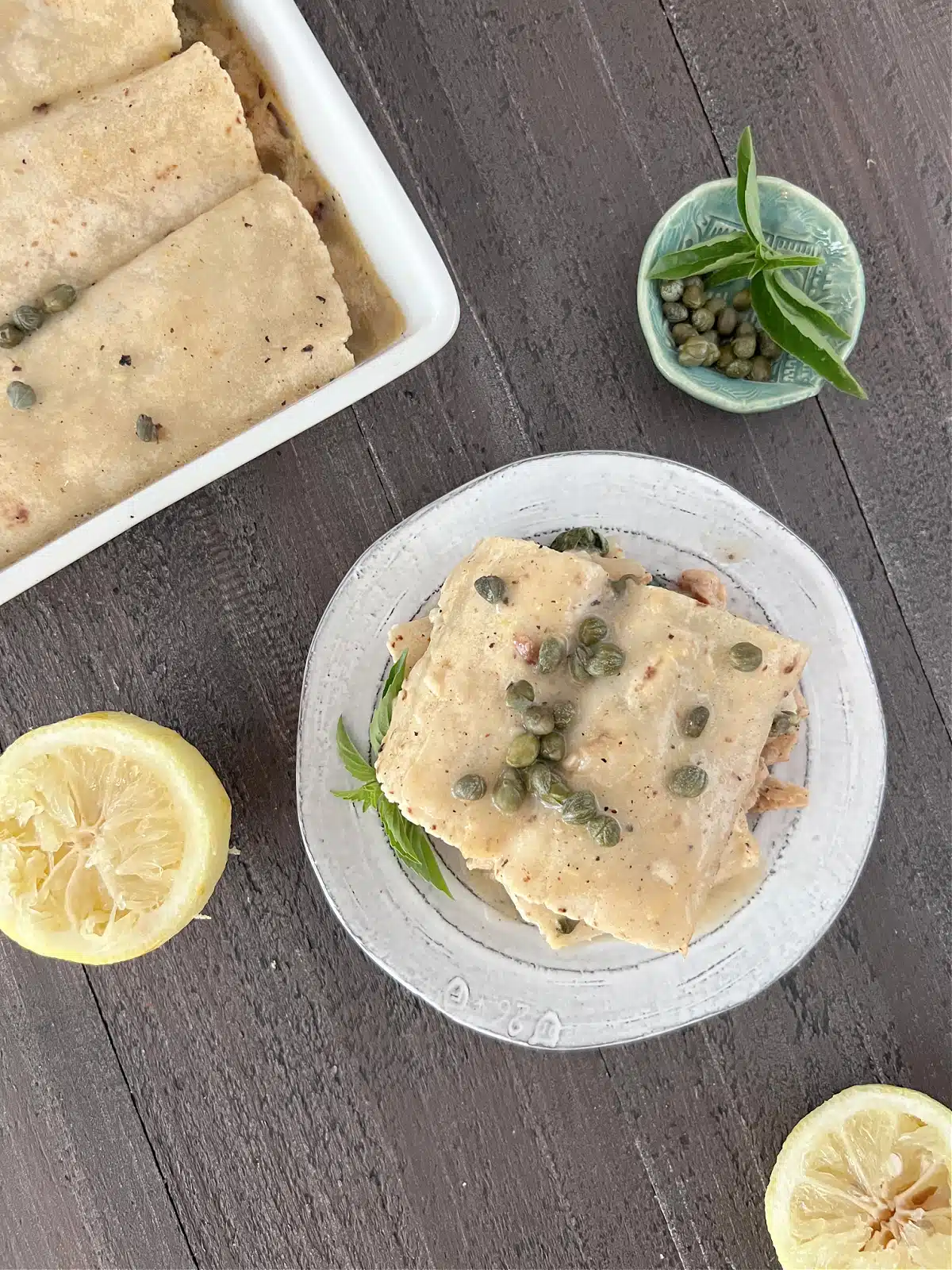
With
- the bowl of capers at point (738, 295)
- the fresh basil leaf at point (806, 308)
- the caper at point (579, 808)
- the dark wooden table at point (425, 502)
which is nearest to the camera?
the caper at point (579, 808)

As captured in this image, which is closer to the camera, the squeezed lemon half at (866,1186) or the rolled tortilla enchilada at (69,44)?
the rolled tortilla enchilada at (69,44)

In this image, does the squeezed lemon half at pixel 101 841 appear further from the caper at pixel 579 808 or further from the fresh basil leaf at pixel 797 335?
the fresh basil leaf at pixel 797 335

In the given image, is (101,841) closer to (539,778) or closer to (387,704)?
(387,704)

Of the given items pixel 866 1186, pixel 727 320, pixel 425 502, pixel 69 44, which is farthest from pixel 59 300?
pixel 866 1186

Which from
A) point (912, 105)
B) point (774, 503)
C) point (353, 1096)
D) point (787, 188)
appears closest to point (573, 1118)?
point (353, 1096)

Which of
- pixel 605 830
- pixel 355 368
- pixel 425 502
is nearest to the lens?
pixel 605 830

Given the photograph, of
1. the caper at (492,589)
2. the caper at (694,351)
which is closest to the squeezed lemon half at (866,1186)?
the caper at (492,589)

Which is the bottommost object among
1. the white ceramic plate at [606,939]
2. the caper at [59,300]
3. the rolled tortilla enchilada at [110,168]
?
the white ceramic plate at [606,939]
